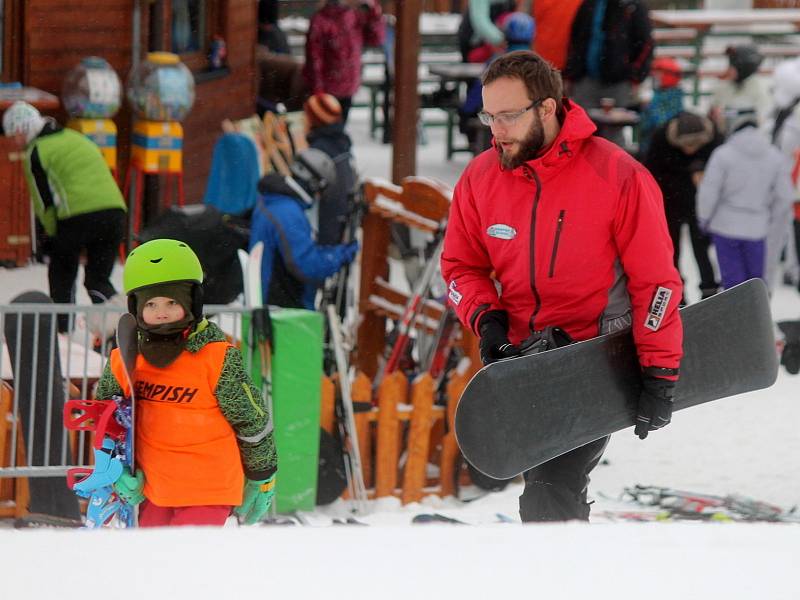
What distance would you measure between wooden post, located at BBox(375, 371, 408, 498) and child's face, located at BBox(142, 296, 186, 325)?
9.42 ft

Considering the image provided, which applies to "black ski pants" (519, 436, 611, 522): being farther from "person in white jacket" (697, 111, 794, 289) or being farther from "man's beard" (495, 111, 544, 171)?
"person in white jacket" (697, 111, 794, 289)

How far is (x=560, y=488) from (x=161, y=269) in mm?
1245

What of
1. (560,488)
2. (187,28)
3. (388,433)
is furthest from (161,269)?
(187,28)

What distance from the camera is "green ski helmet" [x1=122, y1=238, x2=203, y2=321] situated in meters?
3.95

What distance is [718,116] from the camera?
10.8 meters

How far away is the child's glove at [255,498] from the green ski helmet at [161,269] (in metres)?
0.52

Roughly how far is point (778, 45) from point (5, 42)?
1186 centimetres

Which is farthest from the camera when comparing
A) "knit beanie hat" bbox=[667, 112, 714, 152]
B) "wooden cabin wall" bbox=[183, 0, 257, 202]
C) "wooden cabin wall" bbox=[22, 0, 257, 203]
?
"wooden cabin wall" bbox=[183, 0, 257, 202]

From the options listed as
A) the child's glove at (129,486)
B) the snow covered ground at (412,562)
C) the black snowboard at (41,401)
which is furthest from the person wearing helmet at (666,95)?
the snow covered ground at (412,562)

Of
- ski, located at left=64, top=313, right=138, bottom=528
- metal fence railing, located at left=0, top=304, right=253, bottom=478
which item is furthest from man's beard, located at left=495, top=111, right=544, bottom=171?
metal fence railing, located at left=0, top=304, right=253, bottom=478

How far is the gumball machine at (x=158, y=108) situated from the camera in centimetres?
1020

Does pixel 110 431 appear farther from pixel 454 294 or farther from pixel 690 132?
pixel 690 132

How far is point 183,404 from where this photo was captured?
4.03 meters

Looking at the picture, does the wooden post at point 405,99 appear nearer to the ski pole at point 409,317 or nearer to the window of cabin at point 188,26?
the window of cabin at point 188,26
